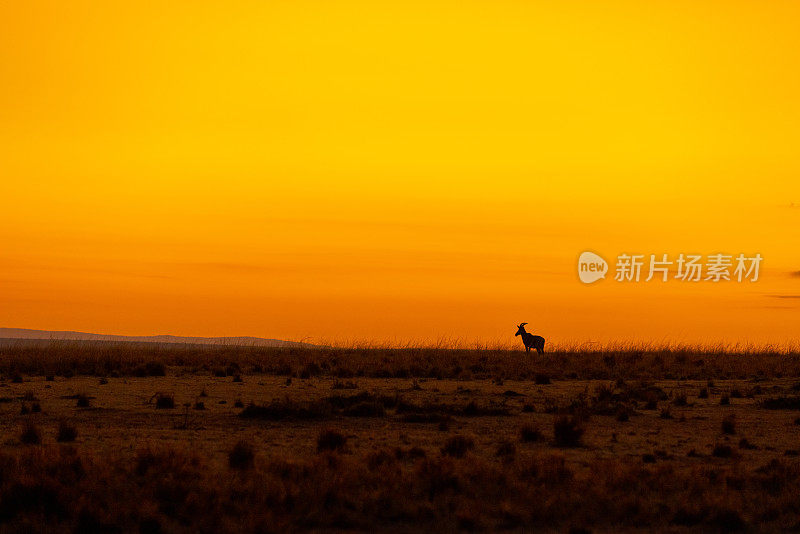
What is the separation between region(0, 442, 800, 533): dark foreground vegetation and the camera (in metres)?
12.5

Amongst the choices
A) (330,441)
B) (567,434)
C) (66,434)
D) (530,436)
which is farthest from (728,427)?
(66,434)

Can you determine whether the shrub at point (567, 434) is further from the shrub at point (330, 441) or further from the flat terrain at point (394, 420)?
the shrub at point (330, 441)

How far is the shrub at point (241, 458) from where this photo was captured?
1565cm

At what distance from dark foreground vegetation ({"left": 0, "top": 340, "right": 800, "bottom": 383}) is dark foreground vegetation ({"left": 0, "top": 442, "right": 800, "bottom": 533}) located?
20432mm

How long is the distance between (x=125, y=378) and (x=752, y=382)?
23.8 m

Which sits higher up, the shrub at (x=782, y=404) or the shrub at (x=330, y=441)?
the shrub at (x=782, y=404)

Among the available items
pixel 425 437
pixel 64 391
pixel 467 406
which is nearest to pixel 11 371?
pixel 64 391

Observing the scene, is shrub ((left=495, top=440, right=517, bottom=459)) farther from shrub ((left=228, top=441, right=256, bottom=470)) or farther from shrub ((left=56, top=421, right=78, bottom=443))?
shrub ((left=56, top=421, right=78, bottom=443))

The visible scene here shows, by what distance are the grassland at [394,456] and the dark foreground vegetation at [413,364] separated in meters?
4.00

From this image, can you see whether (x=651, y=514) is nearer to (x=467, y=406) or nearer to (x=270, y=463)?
(x=270, y=463)

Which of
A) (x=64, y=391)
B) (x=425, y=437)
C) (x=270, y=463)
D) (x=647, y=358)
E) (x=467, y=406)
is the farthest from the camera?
(x=647, y=358)

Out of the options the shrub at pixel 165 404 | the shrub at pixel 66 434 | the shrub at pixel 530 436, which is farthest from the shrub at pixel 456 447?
the shrub at pixel 165 404

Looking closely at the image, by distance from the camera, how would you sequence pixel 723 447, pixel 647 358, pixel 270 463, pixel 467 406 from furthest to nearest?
pixel 647 358, pixel 467 406, pixel 723 447, pixel 270 463

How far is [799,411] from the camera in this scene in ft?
86.0
